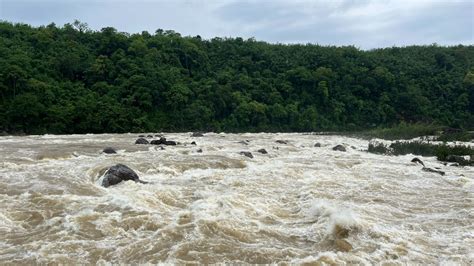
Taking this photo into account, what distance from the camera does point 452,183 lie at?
1448 centimetres

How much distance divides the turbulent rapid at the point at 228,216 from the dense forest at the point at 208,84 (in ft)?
106

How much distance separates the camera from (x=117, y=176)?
39.8 ft

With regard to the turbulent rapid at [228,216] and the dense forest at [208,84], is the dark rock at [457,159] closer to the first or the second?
the turbulent rapid at [228,216]

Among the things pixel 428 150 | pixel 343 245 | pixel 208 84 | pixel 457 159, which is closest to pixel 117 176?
pixel 343 245

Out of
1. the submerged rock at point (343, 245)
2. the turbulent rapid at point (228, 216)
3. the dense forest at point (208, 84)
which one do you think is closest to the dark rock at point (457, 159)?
the turbulent rapid at point (228, 216)

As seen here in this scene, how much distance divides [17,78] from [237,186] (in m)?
40.7

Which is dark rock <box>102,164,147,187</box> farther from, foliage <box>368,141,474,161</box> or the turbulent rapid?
foliage <box>368,141,474,161</box>

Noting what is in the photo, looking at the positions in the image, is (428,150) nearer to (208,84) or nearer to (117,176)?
(117,176)

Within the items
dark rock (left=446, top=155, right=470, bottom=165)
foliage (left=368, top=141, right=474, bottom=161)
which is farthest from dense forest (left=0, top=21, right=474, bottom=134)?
dark rock (left=446, top=155, right=470, bottom=165)

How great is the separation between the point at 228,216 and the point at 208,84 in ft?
169

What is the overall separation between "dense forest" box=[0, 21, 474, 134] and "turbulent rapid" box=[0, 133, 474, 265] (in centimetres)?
3228

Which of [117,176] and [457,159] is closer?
[117,176]

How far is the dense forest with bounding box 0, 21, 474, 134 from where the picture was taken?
45844 millimetres

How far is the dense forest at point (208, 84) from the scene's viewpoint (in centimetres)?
4584
